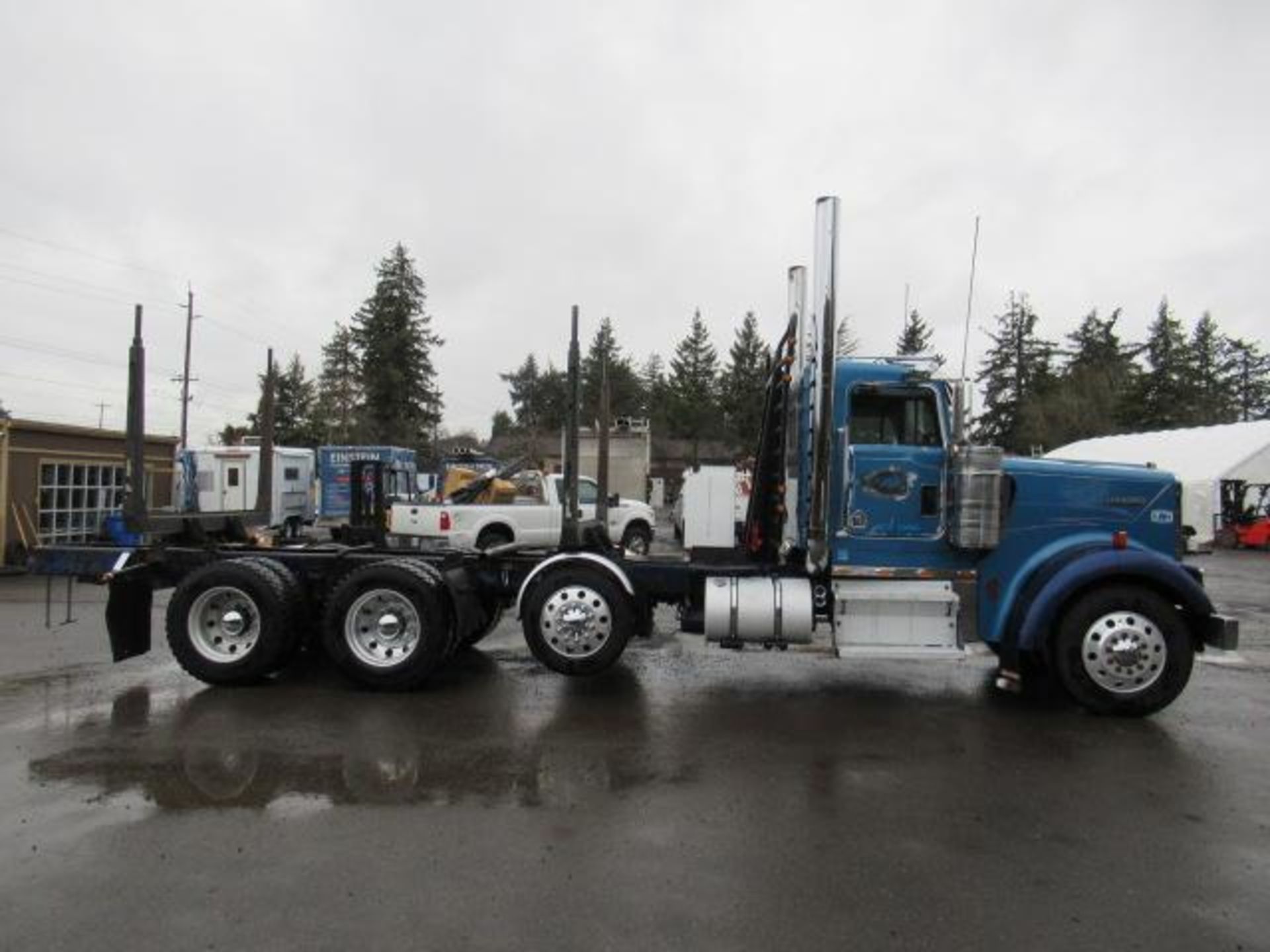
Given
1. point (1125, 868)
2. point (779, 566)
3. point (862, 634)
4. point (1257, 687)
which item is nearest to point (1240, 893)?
point (1125, 868)

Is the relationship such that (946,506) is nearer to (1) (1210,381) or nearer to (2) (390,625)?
(2) (390,625)

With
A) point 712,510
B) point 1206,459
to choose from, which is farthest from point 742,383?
point 712,510

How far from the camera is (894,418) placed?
7656mm

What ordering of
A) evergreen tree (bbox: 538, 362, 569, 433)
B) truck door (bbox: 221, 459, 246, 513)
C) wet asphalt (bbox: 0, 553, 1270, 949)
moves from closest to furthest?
wet asphalt (bbox: 0, 553, 1270, 949) → truck door (bbox: 221, 459, 246, 513) → evergreen tree (bbox: 538, 362, 569, 433)

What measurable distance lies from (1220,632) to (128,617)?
889 centimetres

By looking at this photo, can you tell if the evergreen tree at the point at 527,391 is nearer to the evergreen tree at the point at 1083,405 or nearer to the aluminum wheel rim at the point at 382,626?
the evergreen tree at the point at 1083,405

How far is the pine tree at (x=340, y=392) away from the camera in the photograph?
213 ft

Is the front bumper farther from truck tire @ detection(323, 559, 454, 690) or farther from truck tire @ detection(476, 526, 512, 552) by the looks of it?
truck tire @ detection(476, 526, 512, 552)

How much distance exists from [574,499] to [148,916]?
16.5ft

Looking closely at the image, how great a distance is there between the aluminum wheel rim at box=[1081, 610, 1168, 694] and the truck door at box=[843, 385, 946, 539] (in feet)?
4.58

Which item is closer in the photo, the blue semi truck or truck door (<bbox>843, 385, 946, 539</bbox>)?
the blue semi truck

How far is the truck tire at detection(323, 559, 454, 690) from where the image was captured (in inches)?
299

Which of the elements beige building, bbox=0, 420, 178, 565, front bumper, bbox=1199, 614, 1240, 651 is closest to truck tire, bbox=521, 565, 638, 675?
front bumper, bbox=1199, 614, 1240, 651

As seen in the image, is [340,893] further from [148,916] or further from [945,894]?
[945,894]
